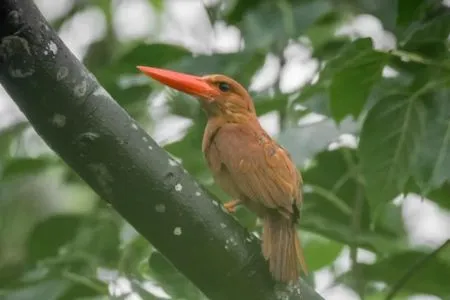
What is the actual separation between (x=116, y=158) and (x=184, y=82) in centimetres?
119

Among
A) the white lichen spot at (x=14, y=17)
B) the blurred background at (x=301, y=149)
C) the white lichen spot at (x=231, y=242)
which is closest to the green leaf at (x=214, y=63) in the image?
the blurred background at (x=301, y=149)

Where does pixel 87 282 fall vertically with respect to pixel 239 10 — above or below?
below

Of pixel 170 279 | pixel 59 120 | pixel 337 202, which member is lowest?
pixel 337 202

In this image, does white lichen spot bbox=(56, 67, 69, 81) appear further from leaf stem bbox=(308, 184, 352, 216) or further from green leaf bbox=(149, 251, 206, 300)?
leaf stem bbox=(308, 184, 352, 216)

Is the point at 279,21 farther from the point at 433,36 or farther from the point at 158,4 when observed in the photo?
the point at 158,4

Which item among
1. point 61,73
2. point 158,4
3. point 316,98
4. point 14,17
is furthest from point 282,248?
point 158,4

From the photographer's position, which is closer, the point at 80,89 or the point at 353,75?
the point at 80,89

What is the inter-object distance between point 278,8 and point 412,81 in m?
0.64

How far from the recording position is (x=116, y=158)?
6.81 ft

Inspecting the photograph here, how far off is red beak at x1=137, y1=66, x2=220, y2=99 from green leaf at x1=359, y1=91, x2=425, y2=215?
2.21 feet

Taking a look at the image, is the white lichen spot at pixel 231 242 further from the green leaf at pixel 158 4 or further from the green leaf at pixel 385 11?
the green leaf at pixel 158 4

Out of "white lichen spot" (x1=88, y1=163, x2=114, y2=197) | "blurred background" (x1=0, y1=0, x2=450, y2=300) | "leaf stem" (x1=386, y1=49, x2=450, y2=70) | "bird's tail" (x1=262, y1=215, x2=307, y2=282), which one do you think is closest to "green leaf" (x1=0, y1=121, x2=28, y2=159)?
"blurred background" (x1=0, y1=0, x2=450, y2=300)

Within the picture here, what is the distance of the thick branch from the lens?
1.97 metres

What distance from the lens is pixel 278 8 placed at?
3240 millimetres
